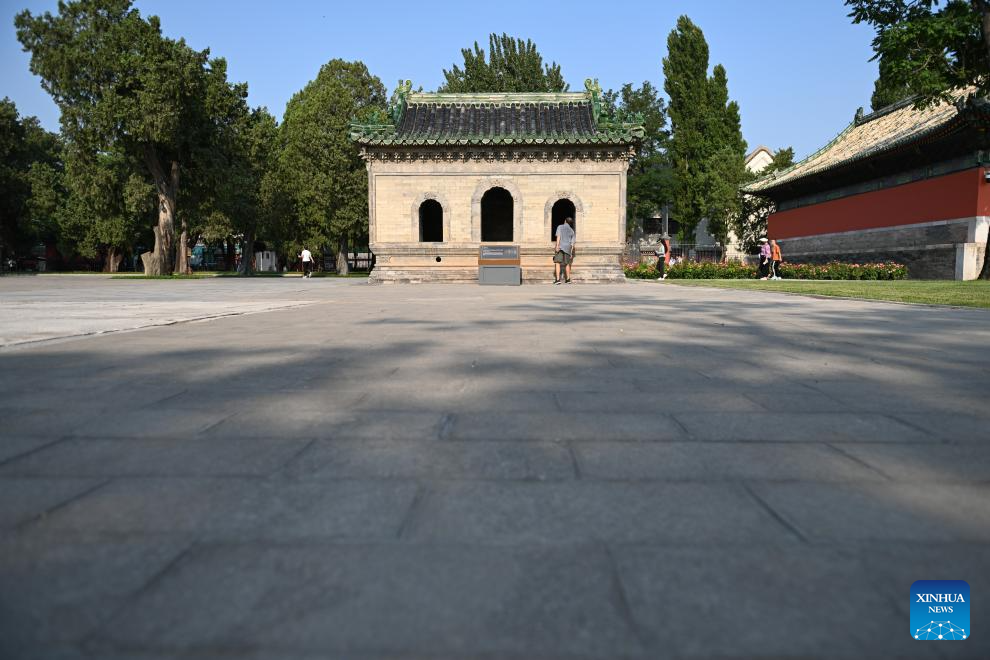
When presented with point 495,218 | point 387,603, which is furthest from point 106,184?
point 387,603

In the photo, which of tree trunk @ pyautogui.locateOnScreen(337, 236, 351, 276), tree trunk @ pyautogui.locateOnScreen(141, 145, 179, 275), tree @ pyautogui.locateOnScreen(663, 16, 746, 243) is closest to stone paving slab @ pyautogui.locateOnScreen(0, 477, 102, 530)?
tree trunk @ pyautogui.locateOnScreen(141, 145, 179, 275)

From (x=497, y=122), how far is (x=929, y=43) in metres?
13.4

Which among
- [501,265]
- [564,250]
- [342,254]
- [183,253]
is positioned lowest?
[501,265]

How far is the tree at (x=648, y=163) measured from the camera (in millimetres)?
49719

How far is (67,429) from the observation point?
260 cm

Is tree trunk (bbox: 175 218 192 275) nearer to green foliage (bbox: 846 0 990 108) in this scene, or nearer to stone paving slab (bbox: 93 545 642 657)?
green foliage (bbox: 846 0 990 108)

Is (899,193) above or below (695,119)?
below

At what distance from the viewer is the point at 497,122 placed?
22.8 m

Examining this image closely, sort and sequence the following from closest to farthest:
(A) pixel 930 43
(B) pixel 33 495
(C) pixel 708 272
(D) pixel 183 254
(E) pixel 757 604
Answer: (E) pixel 757 604 < (B) pixel 33 495 < (A) pixel 930 43 < (C) pixel 708 272 < (D) pixel 183 254

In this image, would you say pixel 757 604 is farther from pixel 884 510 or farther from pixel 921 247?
pixel 921 247

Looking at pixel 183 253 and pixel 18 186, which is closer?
pixel 183 253

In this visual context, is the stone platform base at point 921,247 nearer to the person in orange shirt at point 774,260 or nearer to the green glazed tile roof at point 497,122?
the person in orange shirt at point 774,260

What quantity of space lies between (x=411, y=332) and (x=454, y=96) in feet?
65.4

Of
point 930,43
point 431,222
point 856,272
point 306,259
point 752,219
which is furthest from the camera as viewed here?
point 752,219
